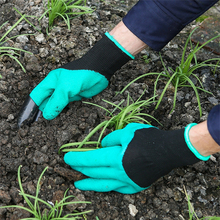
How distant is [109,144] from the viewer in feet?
5.74

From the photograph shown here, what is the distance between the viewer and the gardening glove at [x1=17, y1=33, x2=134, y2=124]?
6.17 ft

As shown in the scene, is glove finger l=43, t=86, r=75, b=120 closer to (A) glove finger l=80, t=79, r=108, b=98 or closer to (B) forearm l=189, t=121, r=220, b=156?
(A) glove finger l=80, t=79, r=108, b=98

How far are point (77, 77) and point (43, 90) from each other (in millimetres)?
258

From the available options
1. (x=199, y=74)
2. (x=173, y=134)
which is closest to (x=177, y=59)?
(x=199, y=74)

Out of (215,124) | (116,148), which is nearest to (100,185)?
(116,148)

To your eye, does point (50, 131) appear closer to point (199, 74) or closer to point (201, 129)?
point (201, 129)

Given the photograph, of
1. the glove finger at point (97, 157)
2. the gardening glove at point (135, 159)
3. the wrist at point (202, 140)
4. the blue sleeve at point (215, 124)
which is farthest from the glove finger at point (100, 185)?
the blue sleeve at point (215, 124)

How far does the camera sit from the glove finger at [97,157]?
1587 mm

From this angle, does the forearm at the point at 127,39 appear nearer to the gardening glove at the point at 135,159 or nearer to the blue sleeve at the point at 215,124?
the gardening glove at the point at 135,159

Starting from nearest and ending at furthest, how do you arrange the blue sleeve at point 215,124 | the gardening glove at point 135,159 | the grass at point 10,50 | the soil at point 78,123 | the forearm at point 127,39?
1. the blue sleeve at point 215,124
2. the gardening glove at point 135,159
3. the soil at point 78,123
4. the forearm at point 127,39
5. the grass at point 10,50

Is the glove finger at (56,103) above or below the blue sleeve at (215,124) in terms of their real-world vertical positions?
above

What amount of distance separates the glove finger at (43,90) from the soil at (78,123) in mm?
161

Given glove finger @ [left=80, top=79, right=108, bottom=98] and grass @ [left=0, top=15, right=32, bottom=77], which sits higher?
grass @ [left=0, top=15, right=32, bottom=77]

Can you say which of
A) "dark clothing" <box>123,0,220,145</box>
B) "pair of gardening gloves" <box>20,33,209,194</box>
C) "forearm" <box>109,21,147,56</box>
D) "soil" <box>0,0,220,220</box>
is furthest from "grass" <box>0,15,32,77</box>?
"dark clothing" <box>123,0,220,145</box>
